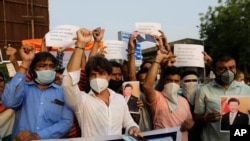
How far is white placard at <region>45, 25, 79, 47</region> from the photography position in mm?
4914

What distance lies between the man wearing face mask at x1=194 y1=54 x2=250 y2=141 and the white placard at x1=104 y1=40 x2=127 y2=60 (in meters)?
1.59

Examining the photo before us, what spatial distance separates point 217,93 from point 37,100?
5.78 feet

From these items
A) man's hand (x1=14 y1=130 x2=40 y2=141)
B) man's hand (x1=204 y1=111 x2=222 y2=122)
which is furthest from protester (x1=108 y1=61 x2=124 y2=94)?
man's hand (x1=14 y1=130 x2=40 y2=141)

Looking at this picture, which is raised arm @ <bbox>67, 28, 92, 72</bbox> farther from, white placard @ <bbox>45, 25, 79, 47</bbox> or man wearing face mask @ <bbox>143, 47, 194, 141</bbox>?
white placard @ <bbox>45, 25, 79, 47</bbox>

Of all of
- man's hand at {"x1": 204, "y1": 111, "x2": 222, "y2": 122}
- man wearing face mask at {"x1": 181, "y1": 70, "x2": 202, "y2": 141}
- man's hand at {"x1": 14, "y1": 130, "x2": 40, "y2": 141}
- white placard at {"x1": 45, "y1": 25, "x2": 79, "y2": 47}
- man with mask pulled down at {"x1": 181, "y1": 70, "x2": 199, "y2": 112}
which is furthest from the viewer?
man with mask pulled down at {"x1": 181, "y1": 70, "x2": 199, "y2": 112}

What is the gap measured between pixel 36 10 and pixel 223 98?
23.9m

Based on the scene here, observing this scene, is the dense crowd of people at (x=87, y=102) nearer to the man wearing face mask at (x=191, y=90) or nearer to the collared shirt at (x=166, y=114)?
the collared shirt at (x=166, y=114)

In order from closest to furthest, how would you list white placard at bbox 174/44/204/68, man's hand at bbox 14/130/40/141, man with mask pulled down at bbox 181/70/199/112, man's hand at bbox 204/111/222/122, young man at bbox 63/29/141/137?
man's hand at bbox 14/130/40/141
young man at bbox 63/29/141/137
man's hand at bbox 204/111/222/122
man with mask pulled down at bbox 181/70/199/112
white placard at bbox 174/44/204/68

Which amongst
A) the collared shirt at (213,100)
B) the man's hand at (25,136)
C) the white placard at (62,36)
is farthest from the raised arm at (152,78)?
the man's hand at (25,136)

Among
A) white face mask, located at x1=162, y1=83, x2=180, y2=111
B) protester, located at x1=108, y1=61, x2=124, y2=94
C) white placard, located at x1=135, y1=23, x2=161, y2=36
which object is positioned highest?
white placard, located at x1=135, y1=23, x2=161, y2=36

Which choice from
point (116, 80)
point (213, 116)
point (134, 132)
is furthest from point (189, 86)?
point (134, 132)

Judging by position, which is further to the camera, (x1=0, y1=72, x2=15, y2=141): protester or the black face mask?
the black face mask

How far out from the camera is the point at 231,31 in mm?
33094

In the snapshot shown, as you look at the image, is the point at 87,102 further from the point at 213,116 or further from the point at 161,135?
the point at 213,116
